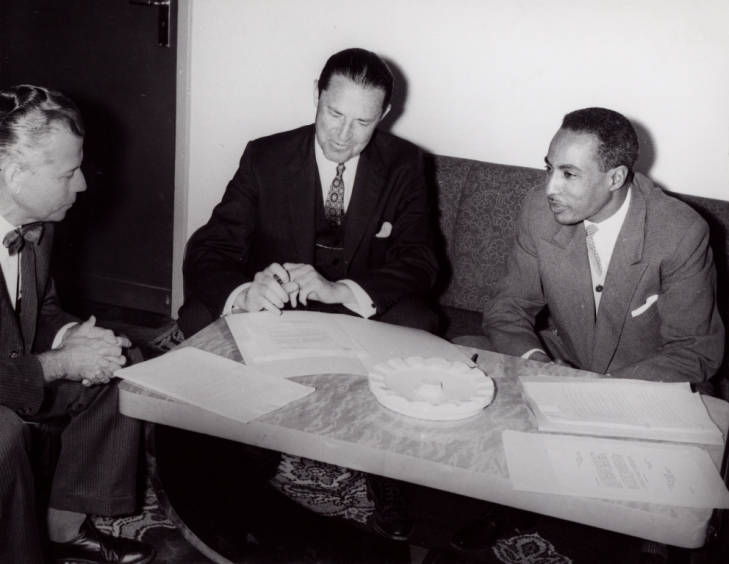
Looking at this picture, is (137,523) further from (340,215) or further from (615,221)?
(615,221)

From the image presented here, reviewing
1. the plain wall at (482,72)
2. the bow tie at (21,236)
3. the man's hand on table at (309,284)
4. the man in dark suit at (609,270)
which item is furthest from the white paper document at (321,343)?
the plain wall at (482,72)

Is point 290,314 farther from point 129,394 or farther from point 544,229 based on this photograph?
point 544,229

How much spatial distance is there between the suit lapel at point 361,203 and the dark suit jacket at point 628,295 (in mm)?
528

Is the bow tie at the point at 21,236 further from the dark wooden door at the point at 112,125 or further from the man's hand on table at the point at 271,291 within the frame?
the dark wooden door at the point at 112,125

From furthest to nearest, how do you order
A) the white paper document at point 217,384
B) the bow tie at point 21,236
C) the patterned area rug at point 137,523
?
1. the patterned area rug at point 137,523
2. the bow tie at point 21,236
3. the white paper document at point 217,384

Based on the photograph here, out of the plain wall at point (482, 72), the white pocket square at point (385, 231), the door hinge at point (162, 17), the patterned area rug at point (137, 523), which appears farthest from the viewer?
the door hinge at point (162, 17)

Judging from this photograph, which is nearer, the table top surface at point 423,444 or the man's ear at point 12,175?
the table top surface at point 423,444

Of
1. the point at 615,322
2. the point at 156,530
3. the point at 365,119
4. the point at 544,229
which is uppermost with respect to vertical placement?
the point at 365,119

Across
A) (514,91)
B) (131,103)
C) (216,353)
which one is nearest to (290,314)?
(216,353)

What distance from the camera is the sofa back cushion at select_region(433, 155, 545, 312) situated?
3.01m

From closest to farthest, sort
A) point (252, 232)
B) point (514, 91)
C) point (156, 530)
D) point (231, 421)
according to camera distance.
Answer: point (231, 421), point (156, 530), point (252, 232), point (514, 91)

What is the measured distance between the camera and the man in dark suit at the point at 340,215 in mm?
2506

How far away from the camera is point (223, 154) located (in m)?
3.86

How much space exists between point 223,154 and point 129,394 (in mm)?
2428
